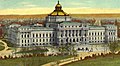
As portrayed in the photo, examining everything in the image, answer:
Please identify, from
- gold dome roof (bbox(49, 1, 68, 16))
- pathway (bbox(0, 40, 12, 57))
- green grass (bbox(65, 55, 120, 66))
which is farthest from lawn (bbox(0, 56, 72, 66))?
gold dome roof (bbox(49, 1, 68, 16))

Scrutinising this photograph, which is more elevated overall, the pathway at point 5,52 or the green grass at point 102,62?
the pathway at point 5,52

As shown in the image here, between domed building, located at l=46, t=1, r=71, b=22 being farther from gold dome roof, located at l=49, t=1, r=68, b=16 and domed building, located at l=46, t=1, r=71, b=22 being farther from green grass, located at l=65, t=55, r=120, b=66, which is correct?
green grass, located at l=65, t=55, r=120, b=66

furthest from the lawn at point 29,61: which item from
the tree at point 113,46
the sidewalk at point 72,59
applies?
the tree at point 113,46

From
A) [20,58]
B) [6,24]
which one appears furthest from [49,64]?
[6,24]

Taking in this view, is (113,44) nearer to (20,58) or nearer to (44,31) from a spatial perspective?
(44,31)

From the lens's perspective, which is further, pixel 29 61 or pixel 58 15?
pixel 58 15

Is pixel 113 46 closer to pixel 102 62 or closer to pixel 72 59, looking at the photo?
pixel 102 62

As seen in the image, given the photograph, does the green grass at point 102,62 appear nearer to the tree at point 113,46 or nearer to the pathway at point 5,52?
the tree at point 113,46

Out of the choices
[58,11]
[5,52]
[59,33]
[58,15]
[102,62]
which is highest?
[58,11]

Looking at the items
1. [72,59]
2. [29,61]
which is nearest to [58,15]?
[72,59]
